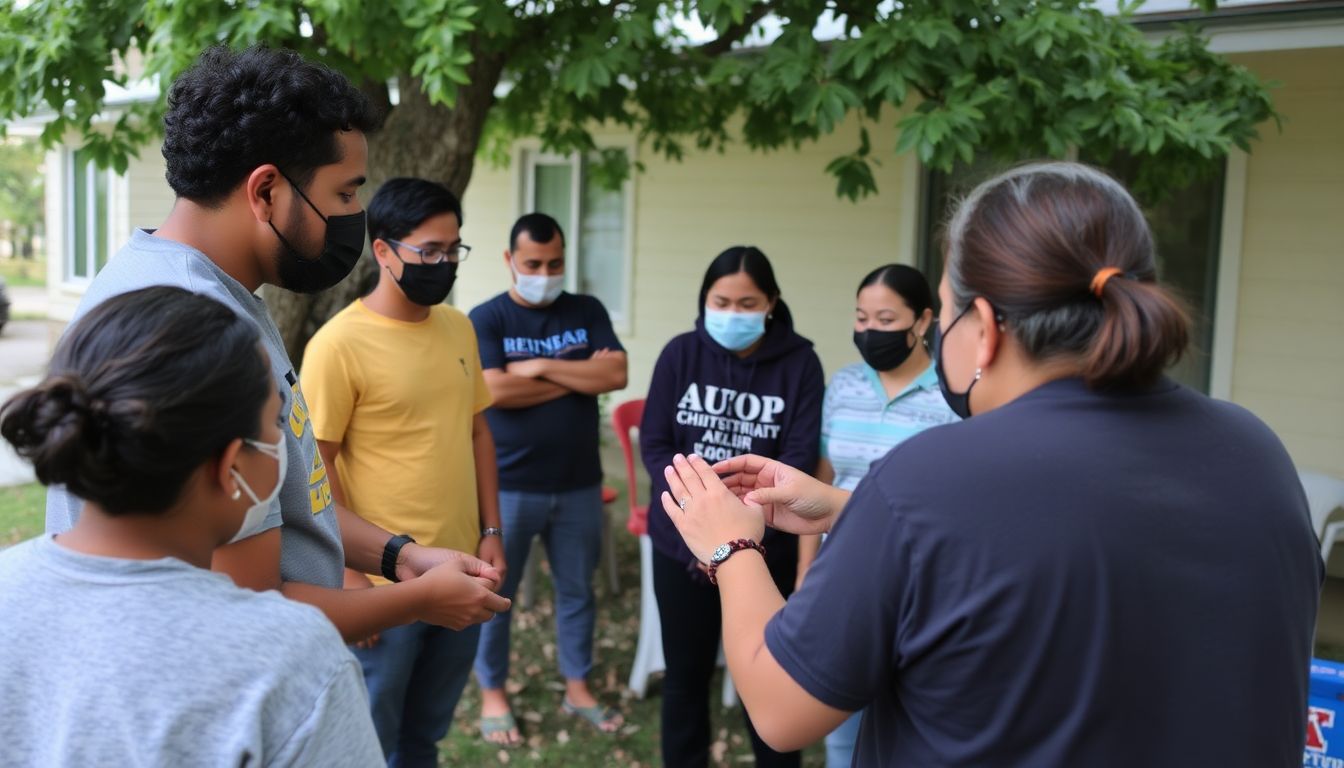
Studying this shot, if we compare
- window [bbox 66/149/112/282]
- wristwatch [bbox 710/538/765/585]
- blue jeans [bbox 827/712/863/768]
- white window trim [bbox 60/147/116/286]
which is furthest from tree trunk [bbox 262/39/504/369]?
window [bbox 66/149/112/282]

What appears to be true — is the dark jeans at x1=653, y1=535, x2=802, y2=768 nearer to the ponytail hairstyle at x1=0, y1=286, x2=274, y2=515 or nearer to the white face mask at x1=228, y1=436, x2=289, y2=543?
the white face mask at x1=228, y1=436, x2=289, y2=543

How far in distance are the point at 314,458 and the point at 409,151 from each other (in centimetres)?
337

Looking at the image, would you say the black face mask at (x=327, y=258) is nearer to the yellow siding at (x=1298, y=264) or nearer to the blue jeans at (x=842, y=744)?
the blue jeans at (x=842, y=744)

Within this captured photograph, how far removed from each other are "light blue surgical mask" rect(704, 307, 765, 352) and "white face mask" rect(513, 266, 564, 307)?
3.00ft

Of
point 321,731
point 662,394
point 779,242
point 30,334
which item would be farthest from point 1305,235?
point 30,334

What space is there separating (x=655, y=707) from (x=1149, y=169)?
129 inches

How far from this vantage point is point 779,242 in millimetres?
8789

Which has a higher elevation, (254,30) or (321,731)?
(254,30)

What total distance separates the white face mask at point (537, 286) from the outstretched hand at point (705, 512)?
8.76ft

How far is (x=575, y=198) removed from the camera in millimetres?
10273

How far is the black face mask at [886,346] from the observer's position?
3639 millimetres

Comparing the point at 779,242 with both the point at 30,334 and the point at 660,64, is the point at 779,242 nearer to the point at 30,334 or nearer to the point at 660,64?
the point at 660,64

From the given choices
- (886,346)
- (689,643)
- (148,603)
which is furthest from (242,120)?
(689,643)

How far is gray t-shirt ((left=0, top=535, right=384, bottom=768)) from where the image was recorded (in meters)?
1.18
